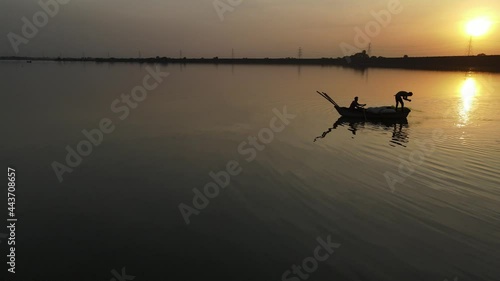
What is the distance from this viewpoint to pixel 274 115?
28.2m

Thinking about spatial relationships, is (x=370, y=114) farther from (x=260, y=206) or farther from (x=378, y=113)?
(x=260, y=206)

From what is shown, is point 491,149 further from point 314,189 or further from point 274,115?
point 274,115

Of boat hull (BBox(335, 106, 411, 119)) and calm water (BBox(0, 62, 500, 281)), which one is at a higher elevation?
boat hull (BBox(335, 106, 411, 119))

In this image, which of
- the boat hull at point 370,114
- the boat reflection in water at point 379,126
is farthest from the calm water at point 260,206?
the boat hull at point 370,114

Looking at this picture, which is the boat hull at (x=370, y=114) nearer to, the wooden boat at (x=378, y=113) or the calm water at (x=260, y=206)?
the wooden boat at (x=378, y=113)

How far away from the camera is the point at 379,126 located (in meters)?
23.6

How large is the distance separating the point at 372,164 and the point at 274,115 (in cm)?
1445

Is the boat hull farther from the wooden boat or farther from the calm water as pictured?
the calm water

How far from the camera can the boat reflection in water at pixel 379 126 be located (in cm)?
1984

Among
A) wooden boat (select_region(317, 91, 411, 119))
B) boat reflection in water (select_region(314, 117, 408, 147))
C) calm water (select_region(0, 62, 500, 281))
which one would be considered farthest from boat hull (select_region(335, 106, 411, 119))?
calm water (select_region(0, 62, 500, 281))

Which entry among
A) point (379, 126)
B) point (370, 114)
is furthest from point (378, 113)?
point (379, 126)

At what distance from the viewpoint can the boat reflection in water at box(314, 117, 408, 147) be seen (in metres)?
19.8

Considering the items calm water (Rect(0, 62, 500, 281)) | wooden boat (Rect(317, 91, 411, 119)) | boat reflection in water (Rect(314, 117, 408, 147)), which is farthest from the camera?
wooden boat (Rect(317, 91, 411, 119))

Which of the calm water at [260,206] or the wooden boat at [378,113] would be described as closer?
the calm water at [260,206]
